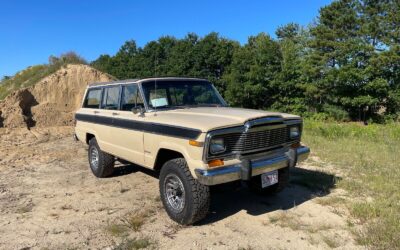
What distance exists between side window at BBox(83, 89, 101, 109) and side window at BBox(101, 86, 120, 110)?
31cm

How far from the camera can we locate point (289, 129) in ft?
18.6

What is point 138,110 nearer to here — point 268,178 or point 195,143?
point 195,143

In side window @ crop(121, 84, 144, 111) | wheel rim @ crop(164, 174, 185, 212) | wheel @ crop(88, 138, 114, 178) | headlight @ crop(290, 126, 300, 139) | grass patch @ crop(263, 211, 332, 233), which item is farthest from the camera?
wheel @ crop(88, 138, 114, 178)

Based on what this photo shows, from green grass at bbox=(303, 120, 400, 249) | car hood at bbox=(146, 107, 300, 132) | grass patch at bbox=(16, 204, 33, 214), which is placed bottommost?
grass patch at bbox=(16, 204, 33, 214)

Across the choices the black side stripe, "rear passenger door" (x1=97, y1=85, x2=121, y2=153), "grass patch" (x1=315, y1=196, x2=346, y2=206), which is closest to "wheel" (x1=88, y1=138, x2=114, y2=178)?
"rear passenger door" (x1=97, y1=85, x2=121, y2=153)

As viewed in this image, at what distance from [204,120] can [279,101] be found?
34.5 meters

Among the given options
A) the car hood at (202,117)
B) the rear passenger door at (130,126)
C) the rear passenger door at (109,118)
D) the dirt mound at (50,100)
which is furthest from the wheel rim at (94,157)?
the dirt mound at (50,100)

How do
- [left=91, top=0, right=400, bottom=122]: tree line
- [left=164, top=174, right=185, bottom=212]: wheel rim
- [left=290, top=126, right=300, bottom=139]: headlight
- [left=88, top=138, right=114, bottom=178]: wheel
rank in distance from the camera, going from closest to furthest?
[left=164, top=174, right=185, bottom=212]: wheel rim, [left=290, top=126, right=300, bottom=139]: headlight, [left=88, top=138, right=114, bottom=178]: wheel, [left=91, top=0, right=400, bottom=122]: tree line

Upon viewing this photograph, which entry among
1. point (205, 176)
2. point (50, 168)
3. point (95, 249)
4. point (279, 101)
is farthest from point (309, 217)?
point (279, 101)

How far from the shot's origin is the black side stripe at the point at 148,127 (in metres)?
4.75

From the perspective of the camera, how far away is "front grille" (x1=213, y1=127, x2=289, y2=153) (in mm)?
4785

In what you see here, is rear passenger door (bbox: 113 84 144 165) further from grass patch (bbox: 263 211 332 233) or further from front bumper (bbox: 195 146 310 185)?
grass patch (bbox: 263 211 332 233)

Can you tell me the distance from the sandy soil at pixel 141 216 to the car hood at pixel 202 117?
3.58 ft

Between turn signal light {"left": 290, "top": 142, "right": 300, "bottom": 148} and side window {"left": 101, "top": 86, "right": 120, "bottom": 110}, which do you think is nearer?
turn signal light {"left": 290, "top": 142, "right": 300, "bottom": 148}
